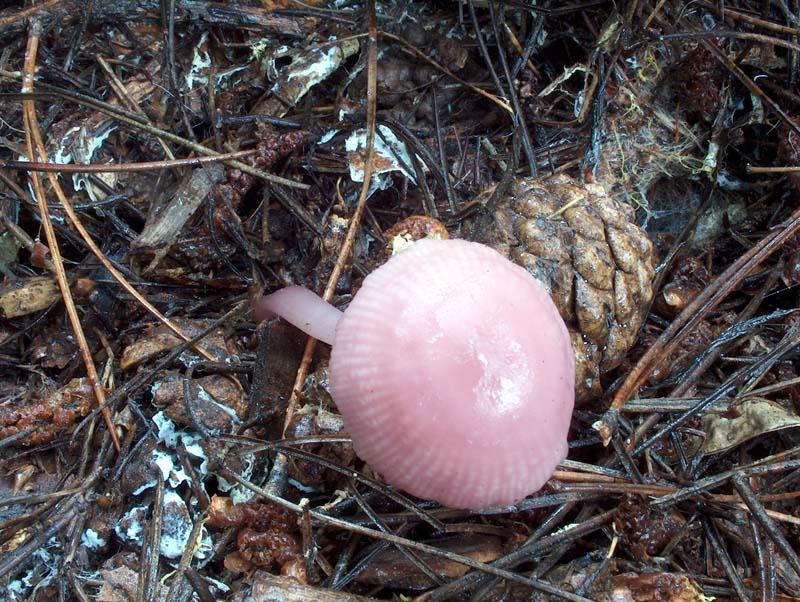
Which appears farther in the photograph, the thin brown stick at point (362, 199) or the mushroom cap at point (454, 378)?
the thin brown stick at point (362, 199)

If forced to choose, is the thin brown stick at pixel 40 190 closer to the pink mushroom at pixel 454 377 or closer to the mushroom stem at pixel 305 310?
the mushroom stem at pixel 305 310

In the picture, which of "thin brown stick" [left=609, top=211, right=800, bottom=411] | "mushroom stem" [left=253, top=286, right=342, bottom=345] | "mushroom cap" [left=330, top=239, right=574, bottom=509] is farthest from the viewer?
"thin brown stick" [left=609, top=211, right=800, bottom=411]

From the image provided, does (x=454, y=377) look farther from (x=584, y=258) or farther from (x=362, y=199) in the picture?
(x=362, y=199)

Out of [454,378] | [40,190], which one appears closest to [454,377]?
[454,378]

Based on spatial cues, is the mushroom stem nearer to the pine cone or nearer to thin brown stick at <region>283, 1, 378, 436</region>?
thin brown stick at <region>283, 1, 378, 436</region>

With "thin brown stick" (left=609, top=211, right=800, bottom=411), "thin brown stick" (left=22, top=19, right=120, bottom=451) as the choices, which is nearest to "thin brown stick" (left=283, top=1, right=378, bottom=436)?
"thin brown stick" (left=22, top=19, right=120, bottom=451)

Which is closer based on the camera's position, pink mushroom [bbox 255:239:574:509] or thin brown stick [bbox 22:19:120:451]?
pink mushroom [bbox 255:239:574:509]

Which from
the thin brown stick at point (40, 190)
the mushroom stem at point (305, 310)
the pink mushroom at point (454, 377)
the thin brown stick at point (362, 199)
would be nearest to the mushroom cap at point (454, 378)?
the pink mushroom at point (454, 377)
